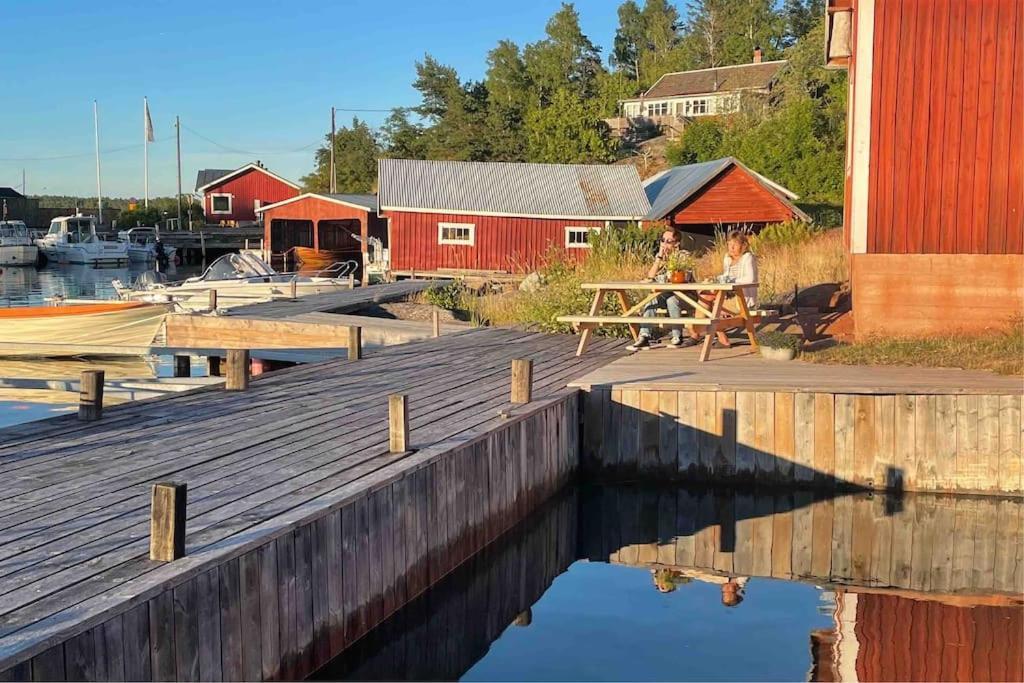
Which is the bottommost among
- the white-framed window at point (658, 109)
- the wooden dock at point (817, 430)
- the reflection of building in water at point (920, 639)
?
the reflection of building in water at point (920, 639)

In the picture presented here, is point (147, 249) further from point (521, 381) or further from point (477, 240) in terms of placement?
point (521, 381)

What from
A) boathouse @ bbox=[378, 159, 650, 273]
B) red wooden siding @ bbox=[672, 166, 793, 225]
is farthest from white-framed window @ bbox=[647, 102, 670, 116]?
red wooden siding @ bbox=[672, 166, 793, 225]

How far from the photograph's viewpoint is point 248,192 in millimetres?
67875

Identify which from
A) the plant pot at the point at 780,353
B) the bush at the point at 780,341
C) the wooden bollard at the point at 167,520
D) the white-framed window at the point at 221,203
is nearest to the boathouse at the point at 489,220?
the bush at the point at 780,341

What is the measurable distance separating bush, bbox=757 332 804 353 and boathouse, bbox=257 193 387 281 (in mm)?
27648

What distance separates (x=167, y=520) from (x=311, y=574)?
1.04 m

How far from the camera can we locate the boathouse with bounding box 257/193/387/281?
43406mm

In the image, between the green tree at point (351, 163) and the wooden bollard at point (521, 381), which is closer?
the wooden bollard at point (521, 381)

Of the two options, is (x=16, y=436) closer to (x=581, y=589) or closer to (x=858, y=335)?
(x=581, y=589)

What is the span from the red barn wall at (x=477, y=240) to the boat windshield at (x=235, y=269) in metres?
8.56

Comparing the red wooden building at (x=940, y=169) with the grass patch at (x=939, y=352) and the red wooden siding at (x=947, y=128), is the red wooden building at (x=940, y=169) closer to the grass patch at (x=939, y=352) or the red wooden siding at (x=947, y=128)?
the red wooden siding at (x=947, y=128)

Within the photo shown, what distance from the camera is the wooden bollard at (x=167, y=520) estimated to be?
15.6 feet

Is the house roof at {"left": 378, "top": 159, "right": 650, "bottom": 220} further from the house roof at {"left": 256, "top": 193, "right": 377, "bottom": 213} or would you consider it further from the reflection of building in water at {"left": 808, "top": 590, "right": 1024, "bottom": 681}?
the reflection of building in water at {"left": 808, "top": 590, "right": 1024, "bottom": 681}

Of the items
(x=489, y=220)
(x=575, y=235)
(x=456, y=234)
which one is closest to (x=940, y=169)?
(x=575, y=235)
